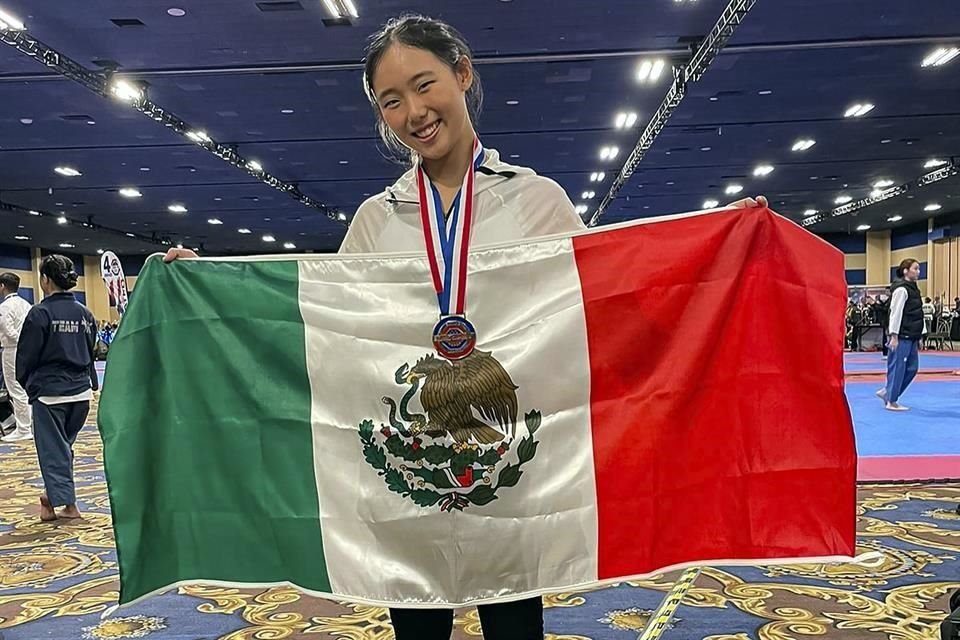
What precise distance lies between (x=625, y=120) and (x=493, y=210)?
10.9 meters

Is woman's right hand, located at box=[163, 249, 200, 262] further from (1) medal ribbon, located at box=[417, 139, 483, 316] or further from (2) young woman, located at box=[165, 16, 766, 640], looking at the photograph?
(1) medal ribbon, located at box=[417, 139, 483, 316]

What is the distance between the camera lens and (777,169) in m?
15.6

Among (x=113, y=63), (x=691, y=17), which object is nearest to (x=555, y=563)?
(x=691, y=17)

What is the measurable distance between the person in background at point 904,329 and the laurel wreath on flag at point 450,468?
6.66m

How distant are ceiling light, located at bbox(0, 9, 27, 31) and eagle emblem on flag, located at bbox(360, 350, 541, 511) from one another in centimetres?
797

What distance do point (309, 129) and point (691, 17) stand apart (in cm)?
627

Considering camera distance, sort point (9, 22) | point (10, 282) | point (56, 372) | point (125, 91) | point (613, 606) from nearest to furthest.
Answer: point (613, 606)
point (56, 372)
point (10, 282)
point (9, 22)
point (125, 91)

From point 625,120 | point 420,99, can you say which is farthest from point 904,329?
point 420,99

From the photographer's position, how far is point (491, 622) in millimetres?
1286

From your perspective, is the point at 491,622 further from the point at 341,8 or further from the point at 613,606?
the point at 341,8

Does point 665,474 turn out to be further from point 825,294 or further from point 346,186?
point 346,186

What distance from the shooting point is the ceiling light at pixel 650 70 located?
894 cm

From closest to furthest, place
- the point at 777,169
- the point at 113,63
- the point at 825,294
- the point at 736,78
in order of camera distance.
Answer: the point at 825,294
the point at 113,63
the point at 736,78
the point at 777,169

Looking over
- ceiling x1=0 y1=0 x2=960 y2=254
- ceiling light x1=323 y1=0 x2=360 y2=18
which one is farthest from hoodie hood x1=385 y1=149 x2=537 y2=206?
ceiling x1=0 y1=0 x2=960 y2=254
